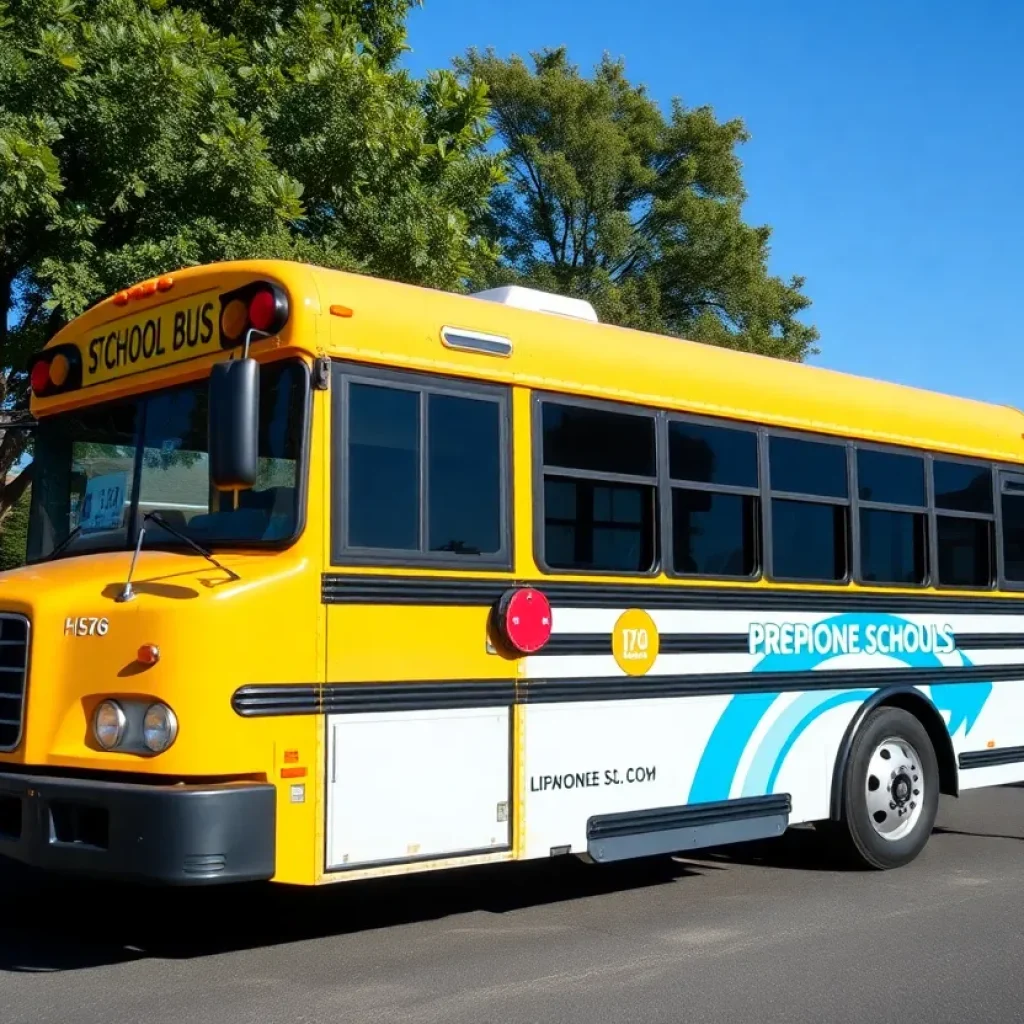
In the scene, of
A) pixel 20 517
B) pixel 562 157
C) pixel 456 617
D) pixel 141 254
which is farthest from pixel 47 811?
pixel 562 157

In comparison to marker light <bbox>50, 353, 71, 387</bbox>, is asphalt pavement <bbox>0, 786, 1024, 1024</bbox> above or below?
below

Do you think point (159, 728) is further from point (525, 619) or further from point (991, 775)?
point (991, 775)

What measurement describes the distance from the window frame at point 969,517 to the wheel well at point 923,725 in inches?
29.1

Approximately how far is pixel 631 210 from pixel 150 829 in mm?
26684

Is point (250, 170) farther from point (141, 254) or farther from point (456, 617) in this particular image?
point (456, 617)

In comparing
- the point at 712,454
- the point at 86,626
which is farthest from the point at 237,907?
the point at 712,454

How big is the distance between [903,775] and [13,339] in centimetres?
767

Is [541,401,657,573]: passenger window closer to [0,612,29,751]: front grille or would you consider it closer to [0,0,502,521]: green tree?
[0,612,29,751]: front grille

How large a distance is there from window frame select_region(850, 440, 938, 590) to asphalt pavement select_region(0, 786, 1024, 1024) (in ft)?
5.38

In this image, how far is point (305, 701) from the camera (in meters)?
5.47

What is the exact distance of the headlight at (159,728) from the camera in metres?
5.19

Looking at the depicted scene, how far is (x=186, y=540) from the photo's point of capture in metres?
5.61

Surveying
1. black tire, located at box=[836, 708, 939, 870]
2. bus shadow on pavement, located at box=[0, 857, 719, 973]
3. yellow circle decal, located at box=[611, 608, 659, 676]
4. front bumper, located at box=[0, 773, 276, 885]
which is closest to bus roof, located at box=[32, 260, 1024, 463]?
yellow circle decal, located at box=[611, 608, 659, 676]

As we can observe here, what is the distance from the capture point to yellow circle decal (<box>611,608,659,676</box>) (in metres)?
6.71
